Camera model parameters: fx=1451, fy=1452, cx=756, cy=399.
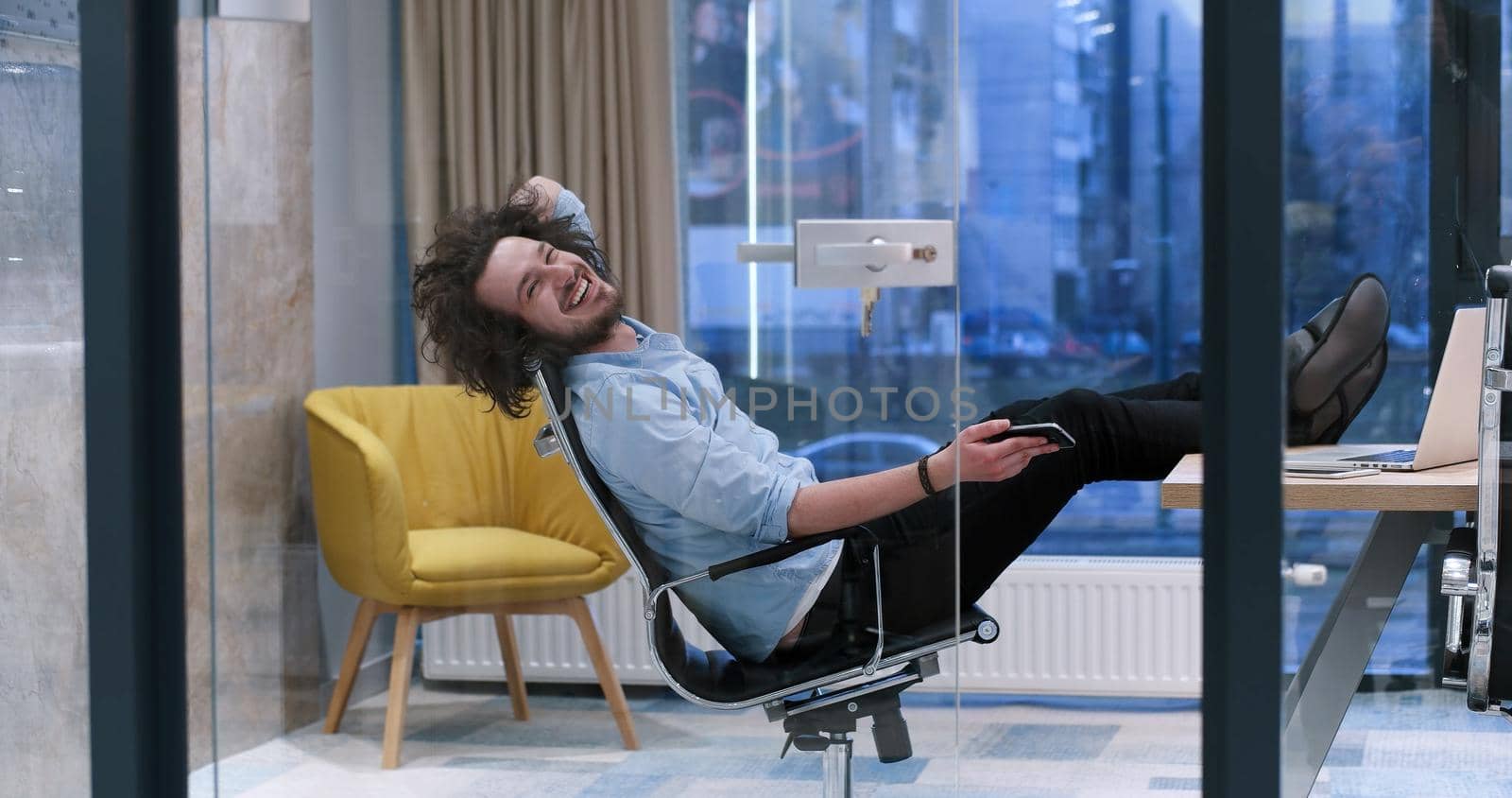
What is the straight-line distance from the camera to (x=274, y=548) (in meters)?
2.25

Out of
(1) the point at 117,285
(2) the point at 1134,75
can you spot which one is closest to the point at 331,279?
(1) the point at 117,285

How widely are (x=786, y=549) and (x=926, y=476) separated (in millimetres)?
218

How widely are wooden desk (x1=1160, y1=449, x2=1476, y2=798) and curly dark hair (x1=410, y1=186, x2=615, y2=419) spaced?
88cm

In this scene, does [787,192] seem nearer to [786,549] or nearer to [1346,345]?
[786,549]

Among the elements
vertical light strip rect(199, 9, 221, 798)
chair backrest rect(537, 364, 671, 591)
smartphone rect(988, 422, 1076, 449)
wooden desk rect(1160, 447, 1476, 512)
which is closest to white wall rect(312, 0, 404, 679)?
vertical light strip rect(199, 9, 221, 798)

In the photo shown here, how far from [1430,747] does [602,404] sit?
4.49 feet

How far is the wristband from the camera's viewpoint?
6.55 ft

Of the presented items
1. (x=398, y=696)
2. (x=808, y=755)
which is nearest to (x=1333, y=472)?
(x=808, y=755)

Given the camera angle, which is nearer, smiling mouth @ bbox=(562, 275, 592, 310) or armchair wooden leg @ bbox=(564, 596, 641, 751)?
smiling mouth @ bbox=(562, 275, 592, 310)

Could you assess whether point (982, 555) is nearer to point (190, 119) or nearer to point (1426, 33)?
point (1426, 33)

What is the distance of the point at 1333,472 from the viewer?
1996 mm

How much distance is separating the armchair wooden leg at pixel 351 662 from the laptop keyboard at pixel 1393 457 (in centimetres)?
147

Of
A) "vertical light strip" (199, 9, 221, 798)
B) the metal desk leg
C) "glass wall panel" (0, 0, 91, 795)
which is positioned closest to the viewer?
the metal desk leg

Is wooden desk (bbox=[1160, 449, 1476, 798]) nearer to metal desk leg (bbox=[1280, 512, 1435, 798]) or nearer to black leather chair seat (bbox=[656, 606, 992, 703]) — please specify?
metal desk leg (bbox=[1280, 512, 1435, 798])
